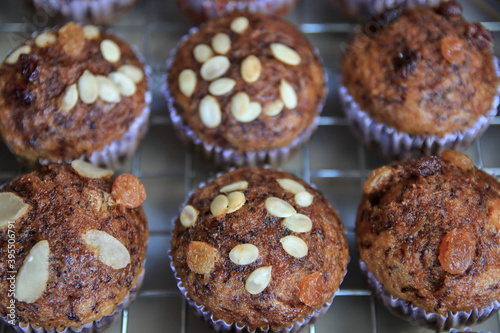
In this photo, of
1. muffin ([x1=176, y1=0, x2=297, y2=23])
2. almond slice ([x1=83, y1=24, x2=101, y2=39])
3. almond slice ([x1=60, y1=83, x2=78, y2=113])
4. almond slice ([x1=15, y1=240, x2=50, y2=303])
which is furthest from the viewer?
muffin ([x1=176, y1=0, x2=297, y2=23])

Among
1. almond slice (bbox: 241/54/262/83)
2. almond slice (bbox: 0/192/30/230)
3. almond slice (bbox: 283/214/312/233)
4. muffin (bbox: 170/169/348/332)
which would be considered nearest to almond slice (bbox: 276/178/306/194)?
muffin (bbox: 170/169/348/332)

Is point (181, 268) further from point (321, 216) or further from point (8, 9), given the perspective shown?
point (8, 9)

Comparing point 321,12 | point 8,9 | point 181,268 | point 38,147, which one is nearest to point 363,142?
point 321,12

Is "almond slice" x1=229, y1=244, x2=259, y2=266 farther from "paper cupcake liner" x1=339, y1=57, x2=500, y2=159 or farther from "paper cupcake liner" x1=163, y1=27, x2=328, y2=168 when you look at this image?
"paper cupcake liner" x1=339, y1=57, x2=500, y2=159

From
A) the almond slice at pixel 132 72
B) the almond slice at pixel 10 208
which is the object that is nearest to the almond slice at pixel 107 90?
the almond slice at pixel 132 72

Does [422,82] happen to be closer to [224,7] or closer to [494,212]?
[494,212]

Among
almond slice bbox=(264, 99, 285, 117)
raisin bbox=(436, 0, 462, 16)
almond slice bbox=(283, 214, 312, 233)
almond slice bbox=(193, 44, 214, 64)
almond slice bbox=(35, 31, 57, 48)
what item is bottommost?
almond slice bbox=(283, 214, 312, 233)

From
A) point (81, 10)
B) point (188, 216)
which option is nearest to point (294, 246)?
point (188, 216)
